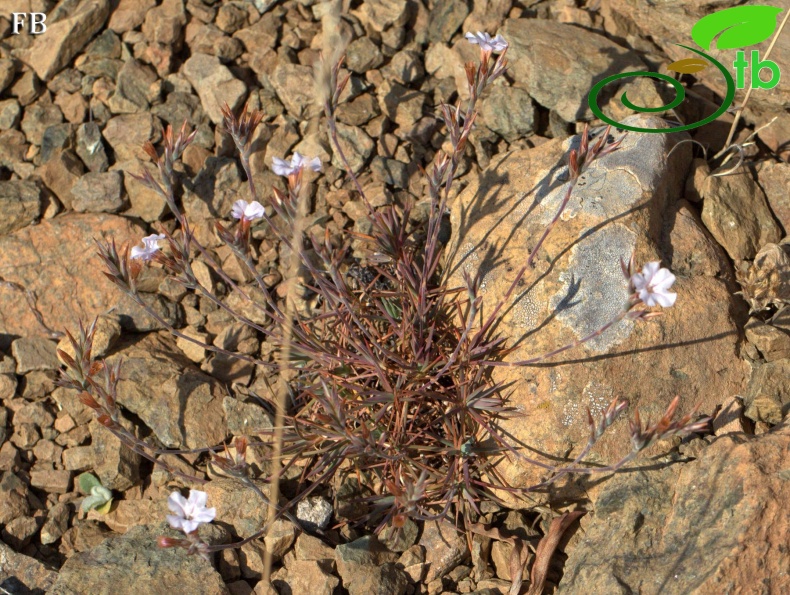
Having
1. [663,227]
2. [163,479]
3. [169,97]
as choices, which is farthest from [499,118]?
[163,479]

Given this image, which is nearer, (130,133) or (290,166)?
(290,166)

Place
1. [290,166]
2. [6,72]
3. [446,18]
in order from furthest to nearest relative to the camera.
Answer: [446,18], [6,72], [290,166]

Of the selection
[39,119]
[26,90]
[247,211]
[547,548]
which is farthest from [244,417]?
[26,90]

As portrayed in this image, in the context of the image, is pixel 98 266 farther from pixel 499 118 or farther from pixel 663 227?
pixel 663 227

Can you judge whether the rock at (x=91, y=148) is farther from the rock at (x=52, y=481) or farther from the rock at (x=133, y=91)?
the rock at (x=52, y=481)

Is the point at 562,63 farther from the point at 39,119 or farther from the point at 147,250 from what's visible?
the point at 39,119

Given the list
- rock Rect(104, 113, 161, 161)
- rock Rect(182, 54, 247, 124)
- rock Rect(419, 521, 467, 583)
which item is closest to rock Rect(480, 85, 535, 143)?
rock Rect(182, 54, 247, 124)

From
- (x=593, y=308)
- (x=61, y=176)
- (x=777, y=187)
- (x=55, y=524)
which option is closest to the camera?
(x=593, y=308)
